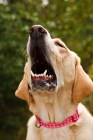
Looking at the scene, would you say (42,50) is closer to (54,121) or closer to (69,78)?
(69,78)

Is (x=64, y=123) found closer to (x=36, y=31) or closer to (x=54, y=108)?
(x=54, y=108)

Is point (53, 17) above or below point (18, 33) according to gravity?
above

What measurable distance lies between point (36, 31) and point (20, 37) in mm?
3582

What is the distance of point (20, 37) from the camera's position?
782 cm

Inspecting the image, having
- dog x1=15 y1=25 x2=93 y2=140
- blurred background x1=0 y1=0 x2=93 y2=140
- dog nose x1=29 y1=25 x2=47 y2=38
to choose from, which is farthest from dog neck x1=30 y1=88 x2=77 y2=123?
blurred background x1=0 y1=0 x2=93 y2=140

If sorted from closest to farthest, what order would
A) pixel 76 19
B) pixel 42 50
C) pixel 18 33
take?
pixel 42 50, pixel 18 33, pixel 76 19

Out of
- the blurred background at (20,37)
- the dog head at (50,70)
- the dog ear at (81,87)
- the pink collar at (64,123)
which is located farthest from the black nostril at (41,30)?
the blurred background at (20,37)

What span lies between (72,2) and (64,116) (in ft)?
19.7

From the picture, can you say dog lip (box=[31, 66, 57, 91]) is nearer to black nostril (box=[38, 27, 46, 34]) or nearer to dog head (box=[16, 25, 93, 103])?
dog head (box=[16, 25, 93, 103])

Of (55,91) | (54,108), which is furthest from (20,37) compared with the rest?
(55,91)

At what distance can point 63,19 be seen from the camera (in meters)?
10.1

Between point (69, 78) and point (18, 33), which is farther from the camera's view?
point (18, 33)

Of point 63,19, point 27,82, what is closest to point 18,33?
point 63,19

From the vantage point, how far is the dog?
4.42 m
